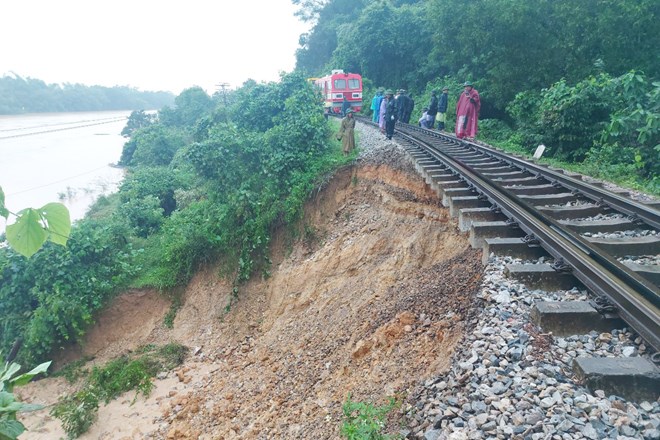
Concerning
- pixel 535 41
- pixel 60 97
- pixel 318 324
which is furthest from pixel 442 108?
pixel 60 97

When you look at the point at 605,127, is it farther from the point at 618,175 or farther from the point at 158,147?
the point at 158,147

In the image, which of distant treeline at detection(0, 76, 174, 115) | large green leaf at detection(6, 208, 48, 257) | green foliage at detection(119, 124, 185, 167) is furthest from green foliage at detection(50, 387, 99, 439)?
distant treeline at detection(0, 76, 174, 115)

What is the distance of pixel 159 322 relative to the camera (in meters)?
10.5

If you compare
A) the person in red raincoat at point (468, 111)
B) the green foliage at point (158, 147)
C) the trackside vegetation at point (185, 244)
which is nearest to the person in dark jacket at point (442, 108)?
the person in red raincoat at point (468, 111)

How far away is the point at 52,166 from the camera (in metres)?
28.5

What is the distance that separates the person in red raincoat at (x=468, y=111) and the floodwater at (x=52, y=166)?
1397 centimetres

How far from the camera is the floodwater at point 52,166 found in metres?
21.7

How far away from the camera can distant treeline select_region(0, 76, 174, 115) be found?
38509mm

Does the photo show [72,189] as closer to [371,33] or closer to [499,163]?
[371,33]

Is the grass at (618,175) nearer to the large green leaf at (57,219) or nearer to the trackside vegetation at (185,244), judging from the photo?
the trackside vegetation at (185,244)

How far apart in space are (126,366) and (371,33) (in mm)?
23724

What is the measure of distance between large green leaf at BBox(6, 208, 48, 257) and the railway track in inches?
137

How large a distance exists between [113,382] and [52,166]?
25658mm

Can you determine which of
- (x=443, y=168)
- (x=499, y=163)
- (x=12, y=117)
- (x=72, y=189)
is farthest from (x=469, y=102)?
(x=12, y=117)
